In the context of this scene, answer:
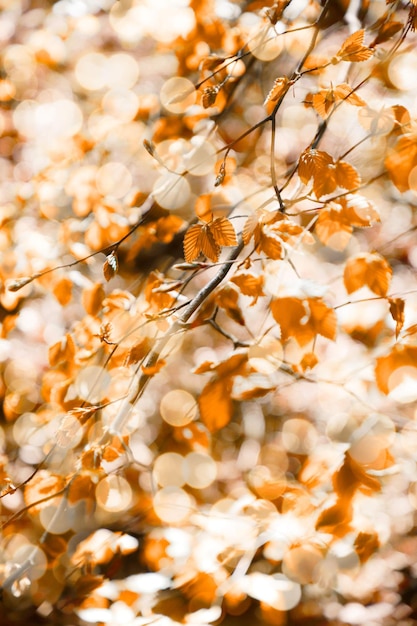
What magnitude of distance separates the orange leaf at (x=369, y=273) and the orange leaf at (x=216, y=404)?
0.28 meters

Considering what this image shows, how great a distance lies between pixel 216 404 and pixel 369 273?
0.35 meters

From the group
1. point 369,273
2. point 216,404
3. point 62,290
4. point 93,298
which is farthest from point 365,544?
point 62,290

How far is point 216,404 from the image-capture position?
0.75m

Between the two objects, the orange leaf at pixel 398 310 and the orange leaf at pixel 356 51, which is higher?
the orange leaf at pixel 356 51

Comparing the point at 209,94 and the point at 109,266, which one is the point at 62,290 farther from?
the point at 209,94

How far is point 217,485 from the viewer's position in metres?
2.54

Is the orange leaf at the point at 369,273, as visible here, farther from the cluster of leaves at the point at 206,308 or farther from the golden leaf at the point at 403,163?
the golden leaf at the point at 403,163

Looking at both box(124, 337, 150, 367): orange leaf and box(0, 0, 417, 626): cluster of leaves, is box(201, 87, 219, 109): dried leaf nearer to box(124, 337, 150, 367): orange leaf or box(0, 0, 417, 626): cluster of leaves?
box(0, 0, 417, 626): cluster of leaves

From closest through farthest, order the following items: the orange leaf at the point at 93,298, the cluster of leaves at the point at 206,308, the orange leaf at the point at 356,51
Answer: the orange leaf at the point at 356,51 → the cluster of leaves at the point at 206,308 → the orange leaf at the point at 93,298

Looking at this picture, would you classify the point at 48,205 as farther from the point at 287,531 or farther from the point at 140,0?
the point at 287,531

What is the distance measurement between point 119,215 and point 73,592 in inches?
40.7

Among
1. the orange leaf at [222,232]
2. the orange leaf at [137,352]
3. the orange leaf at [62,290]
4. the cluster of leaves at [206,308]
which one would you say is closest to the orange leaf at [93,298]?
the cluster of leaves at [206,308]

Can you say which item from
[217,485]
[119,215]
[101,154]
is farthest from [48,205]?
[217,485]

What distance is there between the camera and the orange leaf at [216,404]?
742mm
